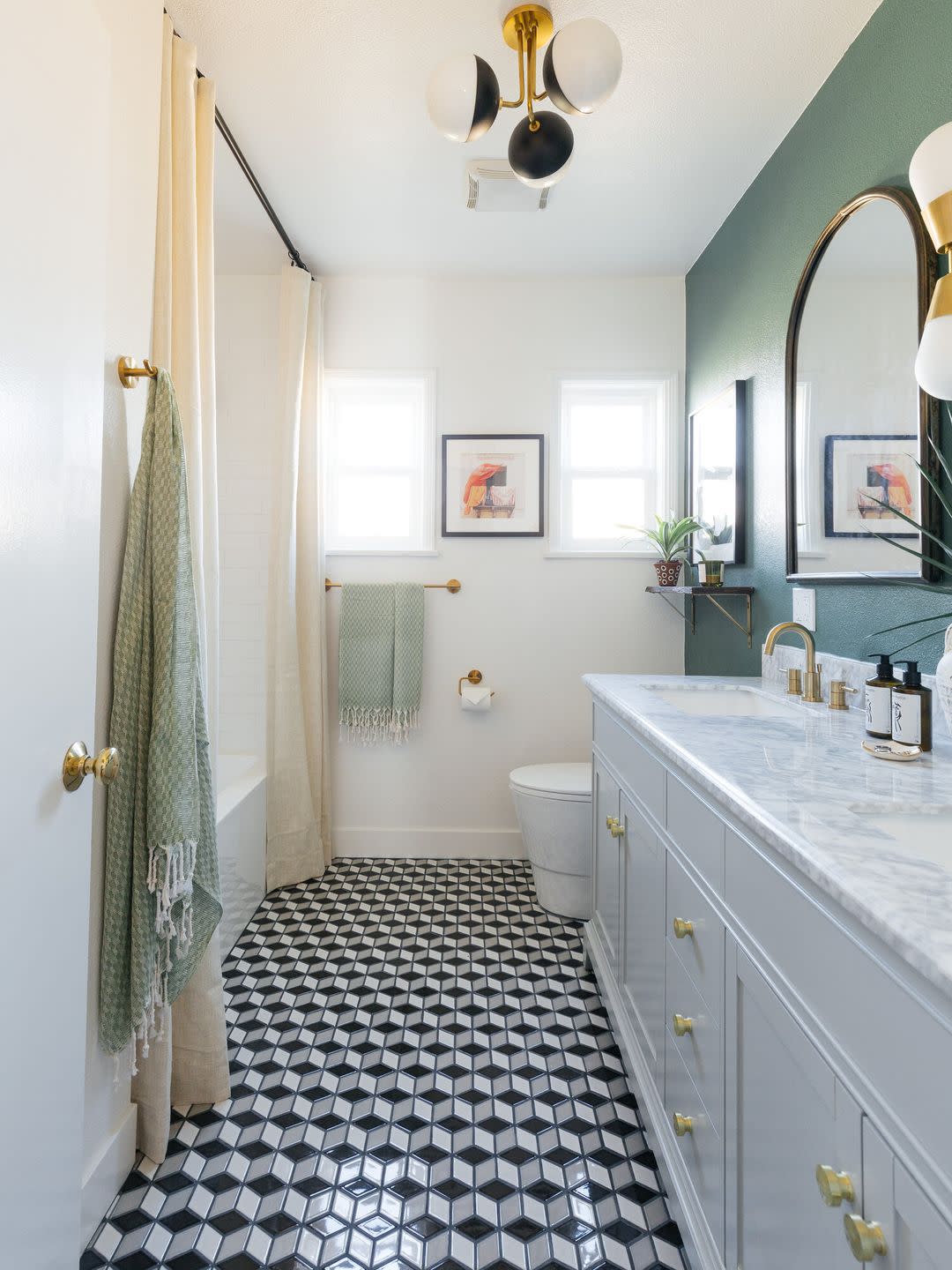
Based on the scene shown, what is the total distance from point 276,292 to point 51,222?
7.68ft

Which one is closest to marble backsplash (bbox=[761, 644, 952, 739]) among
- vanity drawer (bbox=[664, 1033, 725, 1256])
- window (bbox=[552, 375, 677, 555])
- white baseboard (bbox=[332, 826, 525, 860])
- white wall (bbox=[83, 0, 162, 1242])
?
vanity drawer (bbox=[664, 1033, 725, 1256])

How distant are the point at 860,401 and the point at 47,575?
1.71 m

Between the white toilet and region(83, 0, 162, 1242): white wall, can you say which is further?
the white toilet

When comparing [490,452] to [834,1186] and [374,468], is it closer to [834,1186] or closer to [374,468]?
[374,468]

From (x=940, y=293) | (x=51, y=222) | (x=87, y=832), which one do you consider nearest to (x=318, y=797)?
(x=87, y=832)

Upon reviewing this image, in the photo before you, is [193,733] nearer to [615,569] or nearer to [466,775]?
[466,775]

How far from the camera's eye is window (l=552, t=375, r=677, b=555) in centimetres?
316

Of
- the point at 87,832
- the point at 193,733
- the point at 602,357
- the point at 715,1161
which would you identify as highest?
the point at 602,357

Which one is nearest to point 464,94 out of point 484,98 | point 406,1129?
point 484,98

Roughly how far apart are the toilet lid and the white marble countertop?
0.83 metres

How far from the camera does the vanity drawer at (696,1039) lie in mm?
1062

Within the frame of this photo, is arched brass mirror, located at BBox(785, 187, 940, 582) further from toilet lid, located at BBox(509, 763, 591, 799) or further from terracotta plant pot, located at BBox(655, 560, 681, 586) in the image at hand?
toilet lid, located at BBox(509, 763, 591, 799)

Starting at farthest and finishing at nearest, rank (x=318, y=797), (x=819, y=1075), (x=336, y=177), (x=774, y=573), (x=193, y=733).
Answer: (x=318, y=797), (x=336, y=177), (x=774, y=573), (x=193, y=733), (x=819, y=1075)

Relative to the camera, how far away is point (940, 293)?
1.14 meters
